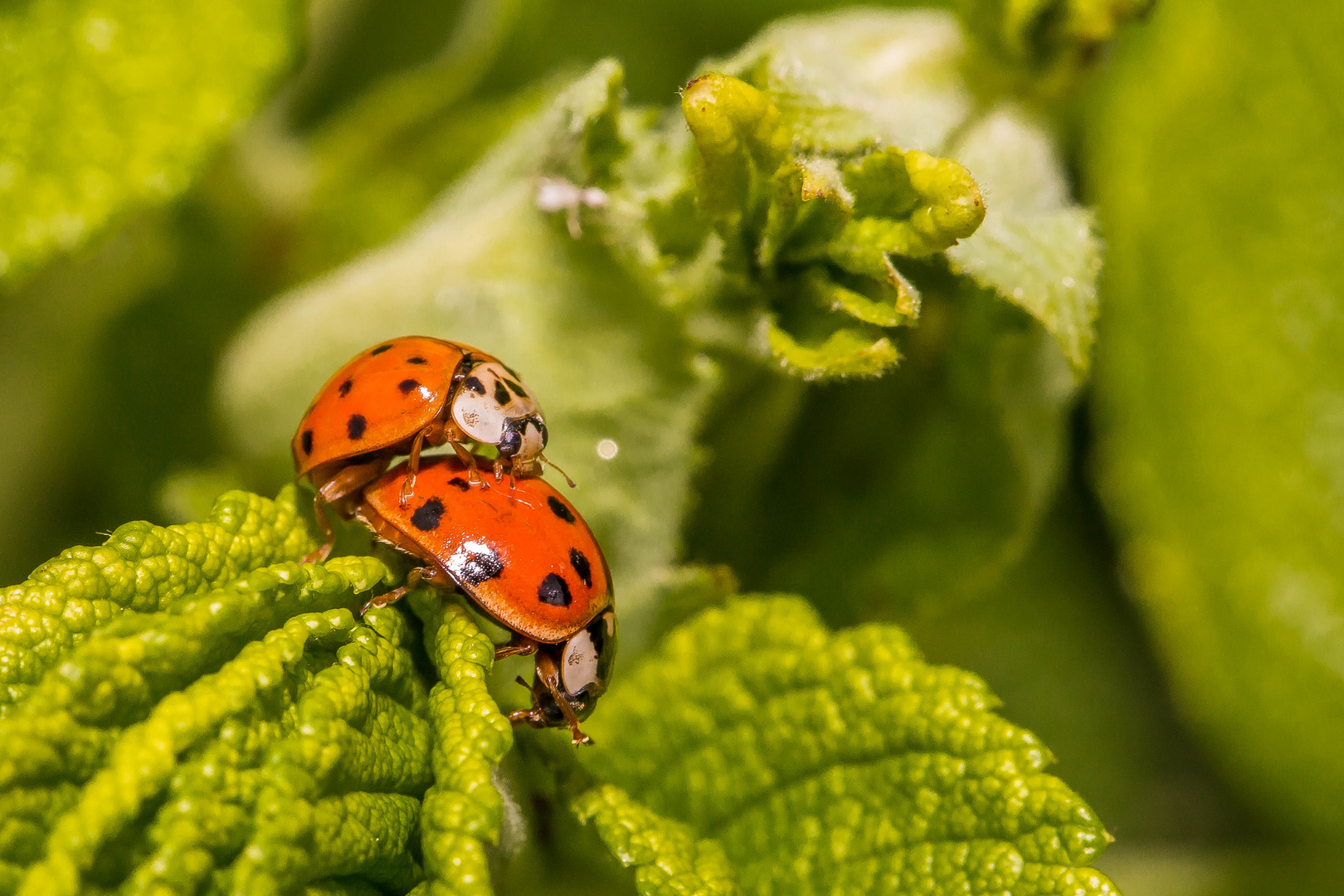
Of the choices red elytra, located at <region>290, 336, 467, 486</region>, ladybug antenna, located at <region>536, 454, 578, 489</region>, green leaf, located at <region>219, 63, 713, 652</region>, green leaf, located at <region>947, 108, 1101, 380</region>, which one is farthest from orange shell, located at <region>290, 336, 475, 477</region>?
green leaf, located at <region>947, 108, 1101, 380</region>

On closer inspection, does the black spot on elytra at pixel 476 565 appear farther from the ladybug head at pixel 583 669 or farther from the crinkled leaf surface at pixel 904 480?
the crinkled leaf surface at pixel 904 480

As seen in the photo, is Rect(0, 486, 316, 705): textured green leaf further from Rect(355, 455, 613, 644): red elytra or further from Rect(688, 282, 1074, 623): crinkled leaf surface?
Rect(688, 282, 1074, 623): crinkled leaf surface

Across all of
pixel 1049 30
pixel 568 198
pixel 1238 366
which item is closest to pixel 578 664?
pixel 568 198

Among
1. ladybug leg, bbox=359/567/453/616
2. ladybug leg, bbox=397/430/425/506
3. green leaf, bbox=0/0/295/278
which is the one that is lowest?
ladybug leg, bbox=359/567/453/616

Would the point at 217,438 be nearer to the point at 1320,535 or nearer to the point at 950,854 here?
the point at 950,854

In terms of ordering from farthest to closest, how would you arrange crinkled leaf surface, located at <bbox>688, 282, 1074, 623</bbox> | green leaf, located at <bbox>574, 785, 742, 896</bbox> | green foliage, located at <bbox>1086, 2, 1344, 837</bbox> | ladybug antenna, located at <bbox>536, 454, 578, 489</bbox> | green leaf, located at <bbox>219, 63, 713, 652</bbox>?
green foliage, located at <bbox>1086, 2, 1344, 837</bbox>, crinkled leaf surface, located at <bbox>688, 282, 1074, 623</bbox>, green leaf, located at <bbox>219, 63, 713, 652</bbox>, ladybug antenna, located at <bbox>536, 454, 578, 489</bbox>, green leaf, located at <bbox>574, 785, 742, 896</bbox>

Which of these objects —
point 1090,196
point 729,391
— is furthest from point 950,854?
point 1090,196

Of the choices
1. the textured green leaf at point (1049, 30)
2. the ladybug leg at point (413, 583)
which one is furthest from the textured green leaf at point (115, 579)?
the textured green leaf at point (1049, 30)
